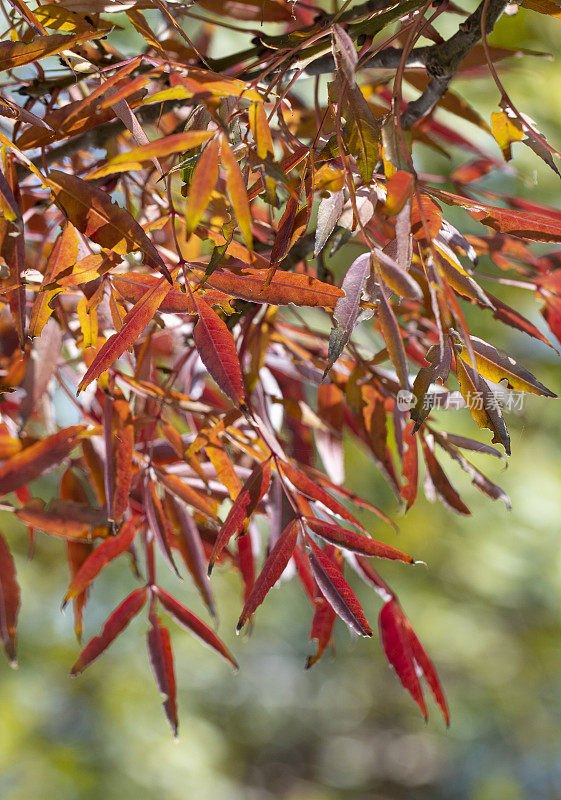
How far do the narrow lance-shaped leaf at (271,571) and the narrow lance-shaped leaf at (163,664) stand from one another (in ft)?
0.34

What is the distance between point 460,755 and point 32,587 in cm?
133

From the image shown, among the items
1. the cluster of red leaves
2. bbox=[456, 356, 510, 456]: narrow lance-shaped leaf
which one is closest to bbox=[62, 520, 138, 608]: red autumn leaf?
the cluster of red leaves

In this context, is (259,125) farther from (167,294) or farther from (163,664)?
(163,664)

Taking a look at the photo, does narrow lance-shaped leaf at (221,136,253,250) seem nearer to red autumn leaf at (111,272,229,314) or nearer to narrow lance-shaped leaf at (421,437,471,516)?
red autumn leaf at (111,272,229,314)

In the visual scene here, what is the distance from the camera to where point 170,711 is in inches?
15.1

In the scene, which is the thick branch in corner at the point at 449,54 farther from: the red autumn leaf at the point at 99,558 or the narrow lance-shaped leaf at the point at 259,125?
the red autumn leaf at the point at 99,558

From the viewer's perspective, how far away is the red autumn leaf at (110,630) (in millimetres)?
385

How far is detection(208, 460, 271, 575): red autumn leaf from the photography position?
0.99ft

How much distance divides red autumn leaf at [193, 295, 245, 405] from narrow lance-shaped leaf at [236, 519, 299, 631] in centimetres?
8

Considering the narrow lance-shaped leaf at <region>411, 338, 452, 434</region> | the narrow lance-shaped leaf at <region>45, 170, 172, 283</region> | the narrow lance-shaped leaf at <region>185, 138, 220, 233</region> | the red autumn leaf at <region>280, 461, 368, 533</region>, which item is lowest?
the red autumn leaf at <region>280, 461, 368, 533</region>

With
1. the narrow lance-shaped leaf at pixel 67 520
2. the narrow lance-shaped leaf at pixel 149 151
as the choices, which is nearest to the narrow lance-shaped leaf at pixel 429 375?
the narrow lance-shaped leaf at pixel 149 151

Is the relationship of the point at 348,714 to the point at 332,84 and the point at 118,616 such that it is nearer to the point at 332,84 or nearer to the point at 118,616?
the point at 118,616

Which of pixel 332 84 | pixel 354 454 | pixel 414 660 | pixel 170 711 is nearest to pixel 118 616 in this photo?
pixel 170 711

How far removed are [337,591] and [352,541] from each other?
23mm
